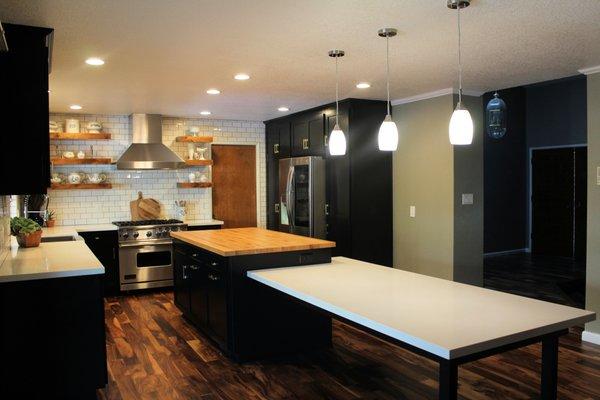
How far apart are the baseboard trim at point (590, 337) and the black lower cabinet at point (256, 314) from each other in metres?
2.18

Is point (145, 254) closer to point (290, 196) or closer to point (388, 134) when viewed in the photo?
point (290, 196)

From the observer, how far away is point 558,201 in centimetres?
872

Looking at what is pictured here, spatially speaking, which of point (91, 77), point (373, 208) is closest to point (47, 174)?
point (91, 77)

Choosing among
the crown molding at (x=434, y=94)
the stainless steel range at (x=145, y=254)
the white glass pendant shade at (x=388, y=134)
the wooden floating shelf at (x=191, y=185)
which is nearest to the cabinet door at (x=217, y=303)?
the white glass pendant shade at (x=388, y=134)

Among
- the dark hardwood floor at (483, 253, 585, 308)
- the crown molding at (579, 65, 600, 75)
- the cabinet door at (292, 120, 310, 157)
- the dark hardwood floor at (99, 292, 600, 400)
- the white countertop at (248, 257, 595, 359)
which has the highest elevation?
the crown molding at (579, 65, 600, 75)

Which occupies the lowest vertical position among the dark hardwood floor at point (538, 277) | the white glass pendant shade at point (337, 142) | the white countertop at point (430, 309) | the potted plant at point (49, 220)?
the dark hardwood floor at point (538, 277)

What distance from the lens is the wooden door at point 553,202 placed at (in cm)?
854

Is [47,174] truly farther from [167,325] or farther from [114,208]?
[114,208]

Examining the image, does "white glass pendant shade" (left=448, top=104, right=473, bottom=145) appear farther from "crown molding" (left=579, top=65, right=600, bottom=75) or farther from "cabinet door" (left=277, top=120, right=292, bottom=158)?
"cabinet door" (left=277, top=120, right=292, bottom=158)

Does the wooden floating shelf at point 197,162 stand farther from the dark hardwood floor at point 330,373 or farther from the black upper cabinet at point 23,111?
the black upper cabinet at point 23,111

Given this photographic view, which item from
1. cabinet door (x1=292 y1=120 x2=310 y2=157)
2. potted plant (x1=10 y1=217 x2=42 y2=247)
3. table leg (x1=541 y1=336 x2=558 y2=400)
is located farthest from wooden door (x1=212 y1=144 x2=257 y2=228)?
table leg (x1=541 y1=336 x2=558 y2=400)

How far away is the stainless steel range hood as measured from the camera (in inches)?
251

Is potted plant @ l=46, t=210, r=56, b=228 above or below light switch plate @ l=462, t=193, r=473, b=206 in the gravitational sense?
below

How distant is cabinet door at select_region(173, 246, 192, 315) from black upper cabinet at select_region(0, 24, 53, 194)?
6.24 feet
